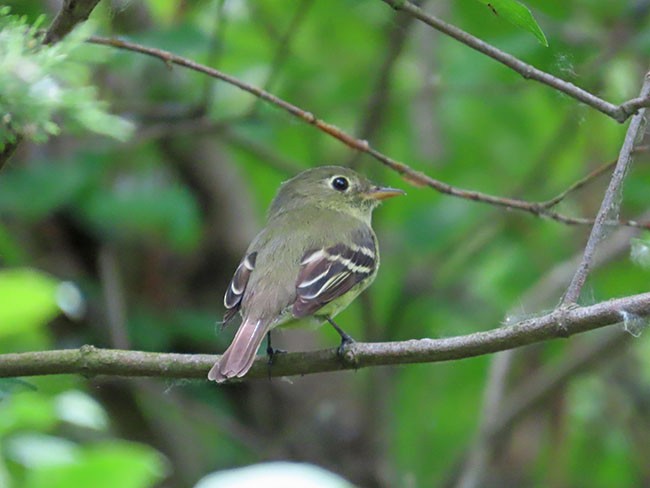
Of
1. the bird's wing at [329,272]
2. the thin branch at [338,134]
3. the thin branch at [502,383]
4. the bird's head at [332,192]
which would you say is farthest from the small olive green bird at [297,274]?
the thin branch at [502,383]

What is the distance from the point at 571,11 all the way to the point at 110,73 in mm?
2507

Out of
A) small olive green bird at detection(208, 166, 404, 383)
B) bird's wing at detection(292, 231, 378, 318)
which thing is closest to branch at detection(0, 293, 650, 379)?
small olive green bird at detection(208, 166, 404, 383)

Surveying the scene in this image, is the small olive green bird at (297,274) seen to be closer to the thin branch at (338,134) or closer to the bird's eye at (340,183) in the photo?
the bird's eye at (340,183)

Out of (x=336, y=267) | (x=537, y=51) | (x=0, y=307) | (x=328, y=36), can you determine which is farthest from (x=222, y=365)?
(x=328, y=36)

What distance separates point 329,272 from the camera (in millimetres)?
3727

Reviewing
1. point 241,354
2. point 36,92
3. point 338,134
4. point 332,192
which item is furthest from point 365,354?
point 332,192

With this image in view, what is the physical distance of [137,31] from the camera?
5906 mm

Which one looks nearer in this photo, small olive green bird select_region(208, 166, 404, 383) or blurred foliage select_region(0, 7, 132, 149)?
blurred foliage select_region(0, 7, 132, 149)

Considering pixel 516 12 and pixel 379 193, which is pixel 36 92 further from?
pixel 379 193

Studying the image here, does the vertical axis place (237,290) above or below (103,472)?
above

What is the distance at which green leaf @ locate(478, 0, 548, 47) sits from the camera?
242 centimetres

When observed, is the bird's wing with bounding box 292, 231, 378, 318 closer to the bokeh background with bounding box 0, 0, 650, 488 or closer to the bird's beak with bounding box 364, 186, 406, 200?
the bird's beak with bounding box 364, 186, 406, 200

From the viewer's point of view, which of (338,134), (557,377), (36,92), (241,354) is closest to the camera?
(36,92)

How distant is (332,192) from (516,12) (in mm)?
2441
